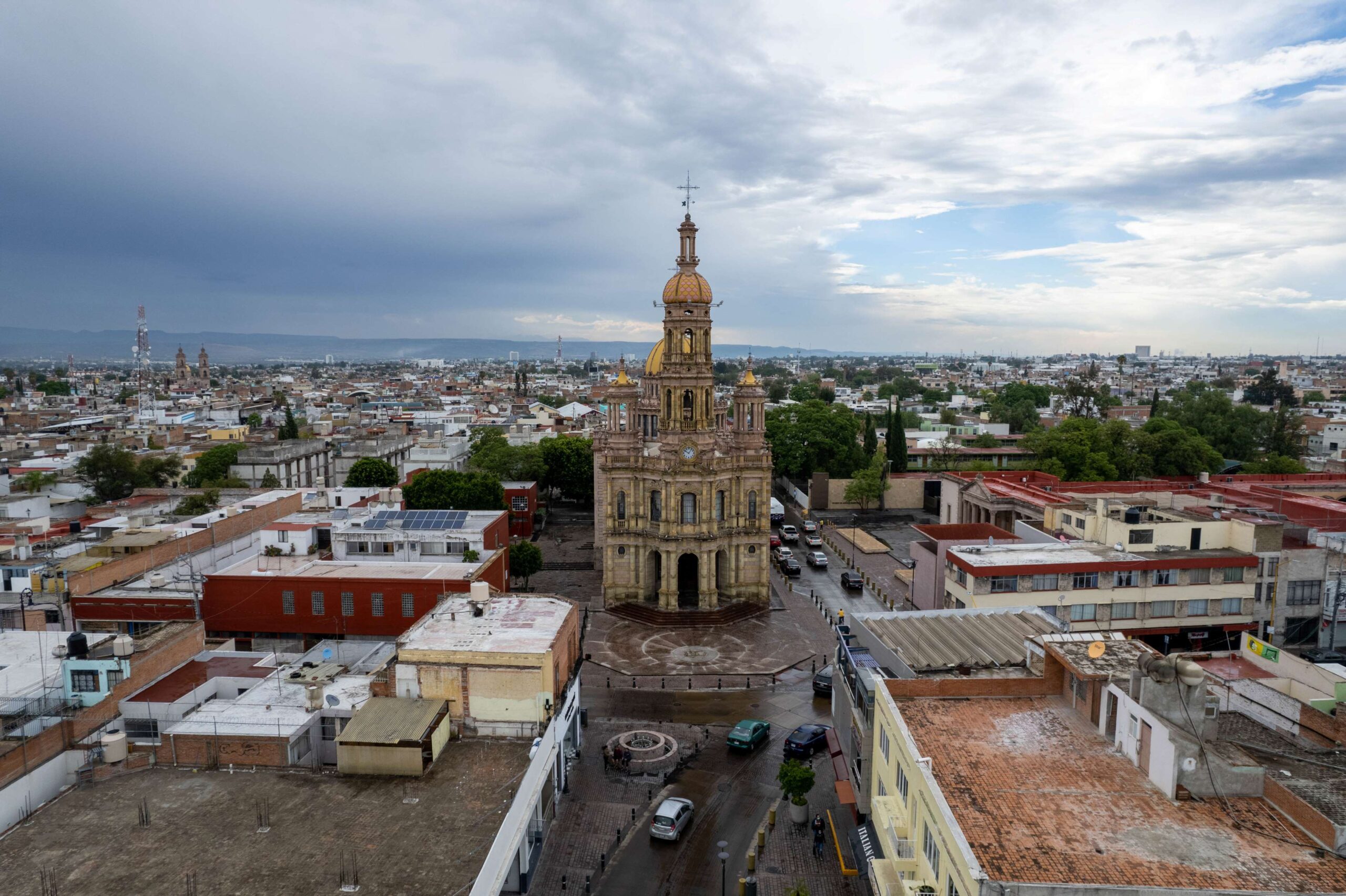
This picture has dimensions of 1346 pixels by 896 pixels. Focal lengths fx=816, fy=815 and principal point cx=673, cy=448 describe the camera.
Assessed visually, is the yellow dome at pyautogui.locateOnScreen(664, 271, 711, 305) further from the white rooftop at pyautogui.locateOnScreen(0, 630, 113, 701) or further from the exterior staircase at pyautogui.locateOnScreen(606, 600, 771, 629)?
the white rooftop at pyautogui.locateOnScreen(0, 630, 113, 701)

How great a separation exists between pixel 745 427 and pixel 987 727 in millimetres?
38107

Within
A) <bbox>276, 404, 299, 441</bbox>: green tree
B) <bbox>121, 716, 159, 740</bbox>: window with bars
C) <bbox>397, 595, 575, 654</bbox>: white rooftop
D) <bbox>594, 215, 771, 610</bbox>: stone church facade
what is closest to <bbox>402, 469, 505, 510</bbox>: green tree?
<bbox>594, 215, 771, 610</bbox>: stone church facade

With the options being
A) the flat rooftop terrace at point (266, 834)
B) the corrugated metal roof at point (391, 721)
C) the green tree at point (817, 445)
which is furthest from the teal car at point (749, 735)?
the green tree at point (817, 445)

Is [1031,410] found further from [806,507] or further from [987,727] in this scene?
[987,727]

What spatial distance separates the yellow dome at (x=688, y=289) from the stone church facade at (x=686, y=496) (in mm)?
53

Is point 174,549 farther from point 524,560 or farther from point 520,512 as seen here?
point 520,512

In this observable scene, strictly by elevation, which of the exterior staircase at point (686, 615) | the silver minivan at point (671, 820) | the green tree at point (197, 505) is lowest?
the exterior staircase at point (686, 615)

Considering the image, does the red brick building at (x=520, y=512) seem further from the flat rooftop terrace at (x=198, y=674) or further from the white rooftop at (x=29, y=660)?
the white rooftop at (x=29, y=660)

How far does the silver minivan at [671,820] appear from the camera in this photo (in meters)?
26.0

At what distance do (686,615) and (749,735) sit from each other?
56.1 ft

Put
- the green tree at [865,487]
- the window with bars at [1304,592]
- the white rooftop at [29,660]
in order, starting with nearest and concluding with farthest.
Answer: the white rooftop at [29,660] → the window with bars at [1304,592] → the green tree at [865,487]

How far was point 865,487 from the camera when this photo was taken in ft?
253

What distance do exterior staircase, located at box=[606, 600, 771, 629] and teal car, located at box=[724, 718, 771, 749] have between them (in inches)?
557

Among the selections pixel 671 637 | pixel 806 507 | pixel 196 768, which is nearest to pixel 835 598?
pixel 671 637
